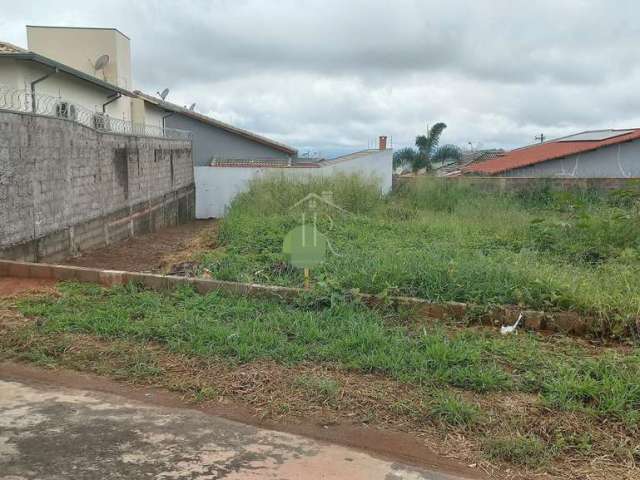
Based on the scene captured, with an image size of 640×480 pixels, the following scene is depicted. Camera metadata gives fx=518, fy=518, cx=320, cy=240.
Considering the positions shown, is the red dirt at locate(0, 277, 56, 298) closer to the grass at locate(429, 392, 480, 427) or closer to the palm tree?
the grass at locate(429, 392, 480, 427)

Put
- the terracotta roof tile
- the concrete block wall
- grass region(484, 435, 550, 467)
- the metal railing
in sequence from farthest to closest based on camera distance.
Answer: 1. the terracotta roof tile
2. the metal railing
3. the concrete block wall
4. grass region(484, 435, 550, 467)

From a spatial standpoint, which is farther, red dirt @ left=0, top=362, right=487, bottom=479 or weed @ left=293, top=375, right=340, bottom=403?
weed @ left=293, top=375, right=340, bottom=403

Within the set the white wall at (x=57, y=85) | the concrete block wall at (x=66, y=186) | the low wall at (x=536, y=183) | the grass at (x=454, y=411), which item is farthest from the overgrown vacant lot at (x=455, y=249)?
the white wall at (x=57, y=85)

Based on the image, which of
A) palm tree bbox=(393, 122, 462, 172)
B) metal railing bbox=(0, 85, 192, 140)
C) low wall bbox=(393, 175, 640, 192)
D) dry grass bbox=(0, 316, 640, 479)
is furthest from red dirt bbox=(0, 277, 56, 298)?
palm tree bbox=(393, 122, 462, 172)

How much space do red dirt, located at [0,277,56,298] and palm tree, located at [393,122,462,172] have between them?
21024 millimetres

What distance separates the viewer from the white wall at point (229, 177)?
60.8 feet

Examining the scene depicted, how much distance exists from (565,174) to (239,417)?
1931 centimetres

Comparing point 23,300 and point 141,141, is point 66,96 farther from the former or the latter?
point 23,300

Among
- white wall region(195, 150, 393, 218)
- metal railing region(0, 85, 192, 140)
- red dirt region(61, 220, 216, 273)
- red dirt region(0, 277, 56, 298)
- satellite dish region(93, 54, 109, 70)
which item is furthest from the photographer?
satellite dish region(93, 54, 109, 70)

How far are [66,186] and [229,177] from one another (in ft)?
37.2

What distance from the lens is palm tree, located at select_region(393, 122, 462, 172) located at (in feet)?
84.2

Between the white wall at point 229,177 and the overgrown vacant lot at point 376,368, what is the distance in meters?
13.8

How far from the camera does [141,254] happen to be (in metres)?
9.58

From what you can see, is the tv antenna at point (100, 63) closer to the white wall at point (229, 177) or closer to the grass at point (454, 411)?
the white wall at point (229, 177)
